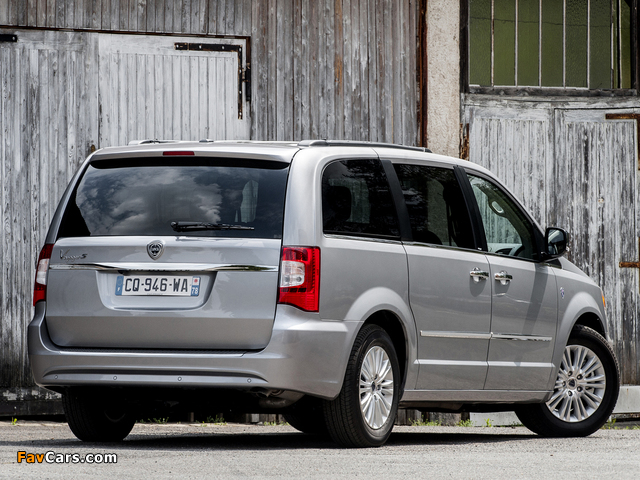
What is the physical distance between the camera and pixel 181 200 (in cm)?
665

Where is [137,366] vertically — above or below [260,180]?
below

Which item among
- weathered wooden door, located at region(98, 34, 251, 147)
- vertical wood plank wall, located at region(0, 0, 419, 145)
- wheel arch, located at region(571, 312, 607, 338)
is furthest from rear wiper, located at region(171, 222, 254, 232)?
vertical wood plank wall, located at region(0, 0, 419, 145)

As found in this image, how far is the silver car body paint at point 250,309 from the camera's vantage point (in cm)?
631

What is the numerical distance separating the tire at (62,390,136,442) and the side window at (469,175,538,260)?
9.09 ft

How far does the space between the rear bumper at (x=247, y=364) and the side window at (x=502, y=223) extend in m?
1.81

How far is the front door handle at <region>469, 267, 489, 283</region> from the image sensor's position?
25.2 ft

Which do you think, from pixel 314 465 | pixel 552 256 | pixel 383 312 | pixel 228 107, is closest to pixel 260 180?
pixel 383 312

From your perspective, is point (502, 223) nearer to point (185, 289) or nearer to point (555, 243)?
point (555, 243)

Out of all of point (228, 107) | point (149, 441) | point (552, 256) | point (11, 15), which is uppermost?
point (11, 15)

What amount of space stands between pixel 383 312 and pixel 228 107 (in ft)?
16.0

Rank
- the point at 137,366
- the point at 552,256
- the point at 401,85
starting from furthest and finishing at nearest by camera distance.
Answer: the point at 401,85, the point at 552,256, the point at 137,366

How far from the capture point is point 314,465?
5867 millimetres

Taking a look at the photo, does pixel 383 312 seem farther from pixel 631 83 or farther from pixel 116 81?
pixel 631 83

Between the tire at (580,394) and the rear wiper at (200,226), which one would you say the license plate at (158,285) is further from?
the tire at (580,394)
